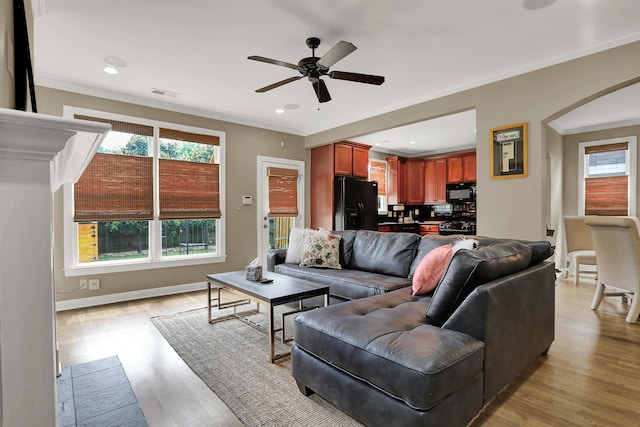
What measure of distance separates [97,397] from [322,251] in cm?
237

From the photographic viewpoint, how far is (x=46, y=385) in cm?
62

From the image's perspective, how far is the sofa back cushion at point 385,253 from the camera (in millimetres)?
3337

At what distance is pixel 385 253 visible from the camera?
11.4 feet

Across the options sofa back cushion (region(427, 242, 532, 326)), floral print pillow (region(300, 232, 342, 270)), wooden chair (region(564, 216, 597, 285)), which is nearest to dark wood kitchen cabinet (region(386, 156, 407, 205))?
wooden chair (region(564, 216, 597, 285))

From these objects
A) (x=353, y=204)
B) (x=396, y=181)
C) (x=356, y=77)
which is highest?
(x=356, y=77)

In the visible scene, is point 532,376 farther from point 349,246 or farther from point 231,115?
point 231,115

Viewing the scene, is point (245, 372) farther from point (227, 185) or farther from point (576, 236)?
point (576, 236)

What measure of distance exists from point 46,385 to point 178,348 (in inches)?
88.6

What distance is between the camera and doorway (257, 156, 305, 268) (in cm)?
538

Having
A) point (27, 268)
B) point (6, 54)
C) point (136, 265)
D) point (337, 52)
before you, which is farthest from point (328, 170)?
point (27, 268)

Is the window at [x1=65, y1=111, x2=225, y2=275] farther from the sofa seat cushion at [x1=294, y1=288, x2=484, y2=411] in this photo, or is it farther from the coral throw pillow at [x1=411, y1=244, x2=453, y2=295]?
the coral throw pillow at [x1=411, y1=244, x2=453, y2=295]

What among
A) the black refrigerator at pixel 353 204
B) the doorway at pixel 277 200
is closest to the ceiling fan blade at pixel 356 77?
the doorway at pixel 277 200

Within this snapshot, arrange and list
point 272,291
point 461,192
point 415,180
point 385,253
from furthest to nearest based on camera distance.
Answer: point 415,180 < point 461,192 < point 385,253 < point 272,291

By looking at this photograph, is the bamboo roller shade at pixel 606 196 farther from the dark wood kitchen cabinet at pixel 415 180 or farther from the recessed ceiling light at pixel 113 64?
the recessed ceiling light at pixel 113 64
